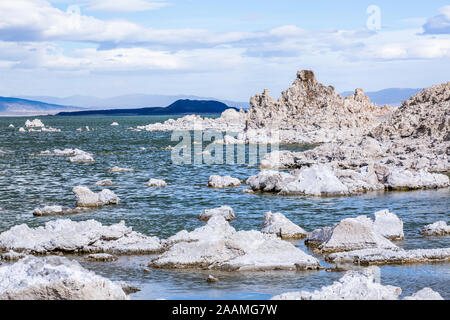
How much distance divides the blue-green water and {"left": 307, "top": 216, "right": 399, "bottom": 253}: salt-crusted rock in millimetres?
1555

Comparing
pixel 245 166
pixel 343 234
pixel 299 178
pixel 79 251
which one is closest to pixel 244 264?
pixel 343 234

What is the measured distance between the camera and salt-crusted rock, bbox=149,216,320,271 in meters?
19.1

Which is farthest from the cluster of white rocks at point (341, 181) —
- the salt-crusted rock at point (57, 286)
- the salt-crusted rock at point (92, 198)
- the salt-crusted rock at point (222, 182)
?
the salt-crusted rock at point (57, 286)

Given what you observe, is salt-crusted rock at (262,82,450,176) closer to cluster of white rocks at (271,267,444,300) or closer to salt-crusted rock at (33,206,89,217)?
salt-crusted rock at (33,206,89,217)

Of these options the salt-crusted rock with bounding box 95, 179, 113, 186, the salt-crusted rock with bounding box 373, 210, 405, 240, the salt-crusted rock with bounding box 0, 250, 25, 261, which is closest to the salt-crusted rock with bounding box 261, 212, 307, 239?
the salt-crusted rock with bounding box 373, 210, 405, 240

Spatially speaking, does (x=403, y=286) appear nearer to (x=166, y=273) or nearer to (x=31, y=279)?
(x=166, y=273)

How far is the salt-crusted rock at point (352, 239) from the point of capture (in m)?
21.3

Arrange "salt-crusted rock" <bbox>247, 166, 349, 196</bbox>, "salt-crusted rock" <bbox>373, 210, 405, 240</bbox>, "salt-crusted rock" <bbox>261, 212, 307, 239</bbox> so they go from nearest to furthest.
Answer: "salt-crusted rock" <bbox>373, 210, 405, 240</bbox>
"salt-crusted rock" <bbox>261, 212, 307, 239</bbox>
"salt-crusted rock" <bbox>247, 166, 349, 196</bbox>

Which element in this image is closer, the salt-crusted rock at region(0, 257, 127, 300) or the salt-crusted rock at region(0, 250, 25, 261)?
the salt-crusted rock at region(0, 257, 127, 300)

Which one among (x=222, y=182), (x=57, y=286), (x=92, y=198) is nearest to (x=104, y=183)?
(x=222, y=182)

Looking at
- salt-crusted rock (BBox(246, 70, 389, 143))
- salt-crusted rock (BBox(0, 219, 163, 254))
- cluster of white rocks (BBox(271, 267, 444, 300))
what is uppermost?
salt-crusted rock (BBox(246, 70, 389, 143))

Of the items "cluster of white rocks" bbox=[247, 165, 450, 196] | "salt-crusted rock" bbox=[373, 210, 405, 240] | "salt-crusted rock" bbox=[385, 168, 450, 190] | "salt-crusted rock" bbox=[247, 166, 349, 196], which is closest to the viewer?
"salt-crusted rock" bbox=[373, 210, 405, 240]

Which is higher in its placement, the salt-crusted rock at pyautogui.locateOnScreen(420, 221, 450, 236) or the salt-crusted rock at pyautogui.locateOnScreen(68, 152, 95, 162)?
the salt-crusted rock at pyautogui.locateOnScreen(68, 152, 95, 162)

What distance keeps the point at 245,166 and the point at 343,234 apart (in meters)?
33.6
